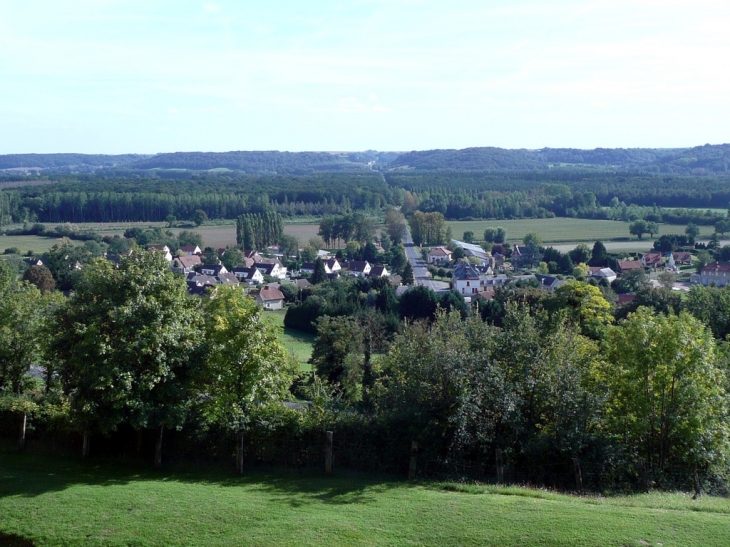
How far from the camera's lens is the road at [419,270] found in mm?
66938

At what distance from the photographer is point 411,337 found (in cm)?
1836

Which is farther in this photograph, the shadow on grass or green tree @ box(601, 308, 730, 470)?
green tree @ box(601, 308, 730, 470)

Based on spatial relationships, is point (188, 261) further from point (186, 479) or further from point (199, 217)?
point (186, 479)

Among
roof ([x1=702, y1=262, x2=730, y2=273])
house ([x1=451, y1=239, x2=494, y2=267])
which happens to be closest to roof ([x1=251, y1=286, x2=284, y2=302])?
house ([x1=451, y1=239, x2=494, y2=267])

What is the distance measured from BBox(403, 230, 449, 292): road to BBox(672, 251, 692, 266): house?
86.4 ft

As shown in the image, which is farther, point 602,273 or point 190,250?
point 190,250

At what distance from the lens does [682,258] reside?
257 ft

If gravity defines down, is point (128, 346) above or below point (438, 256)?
above

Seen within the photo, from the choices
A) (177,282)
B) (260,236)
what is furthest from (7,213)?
(177,282)

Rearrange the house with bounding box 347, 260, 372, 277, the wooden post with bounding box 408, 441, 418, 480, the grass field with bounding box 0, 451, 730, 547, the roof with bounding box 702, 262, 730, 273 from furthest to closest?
the house with bounding box 347, 260, 372, 277
the roof with bounding box 702, 262, 730, 273
the wooden post with bounding box 408, 441, 418, 480
the grass field with bounding box 0, 451, 730, 547

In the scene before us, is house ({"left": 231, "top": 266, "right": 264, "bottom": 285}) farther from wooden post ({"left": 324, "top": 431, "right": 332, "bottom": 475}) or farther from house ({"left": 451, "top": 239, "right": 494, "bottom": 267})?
wooden post ({"left": 324, "top": 431, "right": 332, "bottom": 475})

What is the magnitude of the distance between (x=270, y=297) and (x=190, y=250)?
27303 millimetres

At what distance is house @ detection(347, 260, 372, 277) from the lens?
75375 mm

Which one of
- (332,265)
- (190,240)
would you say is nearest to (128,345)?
(332,265)
